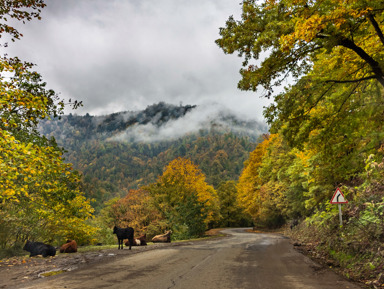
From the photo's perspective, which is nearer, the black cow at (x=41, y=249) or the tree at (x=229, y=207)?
the black cow at (x=41, y=249)

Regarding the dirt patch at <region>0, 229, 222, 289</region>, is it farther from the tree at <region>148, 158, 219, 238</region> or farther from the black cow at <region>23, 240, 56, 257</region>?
the tree at <region>148, 158, 219, 238</region>

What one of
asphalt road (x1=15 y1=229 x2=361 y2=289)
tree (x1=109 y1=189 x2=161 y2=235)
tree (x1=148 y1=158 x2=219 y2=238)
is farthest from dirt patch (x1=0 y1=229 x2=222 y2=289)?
tree (x1=148 y1=158 x2=219 y2=238)

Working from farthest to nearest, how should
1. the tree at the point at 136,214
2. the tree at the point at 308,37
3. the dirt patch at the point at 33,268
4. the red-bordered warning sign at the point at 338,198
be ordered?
the tree at the point at 136,214
the red-bordered warning sign at the point at 338,198
the dirt patch at the point at 33,268
the tree at the point at 308,37

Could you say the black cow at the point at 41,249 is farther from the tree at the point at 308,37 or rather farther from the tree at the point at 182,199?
the tree at the point at 182,199

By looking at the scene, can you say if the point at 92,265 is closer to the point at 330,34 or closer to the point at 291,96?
the point at 291,96

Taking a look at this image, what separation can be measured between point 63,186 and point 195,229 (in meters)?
20.6

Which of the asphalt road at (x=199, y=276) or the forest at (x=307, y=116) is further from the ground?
the forest at (x=307, y=116)

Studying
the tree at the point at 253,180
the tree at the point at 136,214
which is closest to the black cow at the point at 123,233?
the tree at the point at 136,214

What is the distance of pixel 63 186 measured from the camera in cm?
973

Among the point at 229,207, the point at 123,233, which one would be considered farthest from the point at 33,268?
the point at 229,207

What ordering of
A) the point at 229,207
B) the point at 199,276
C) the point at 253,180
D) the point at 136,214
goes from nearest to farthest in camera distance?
the point at 199,276 → the point at 136,214 → the point at 253,180 → the point at 229,207

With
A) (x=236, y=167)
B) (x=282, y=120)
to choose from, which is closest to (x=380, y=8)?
(x=282, y=120)

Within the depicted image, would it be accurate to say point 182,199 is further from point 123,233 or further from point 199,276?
point 199,276

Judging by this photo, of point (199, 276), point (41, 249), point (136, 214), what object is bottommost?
point (199, 276)
